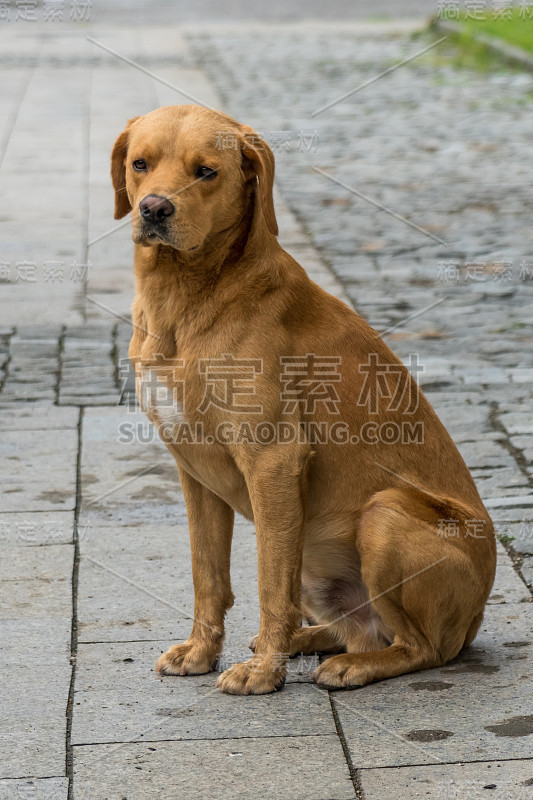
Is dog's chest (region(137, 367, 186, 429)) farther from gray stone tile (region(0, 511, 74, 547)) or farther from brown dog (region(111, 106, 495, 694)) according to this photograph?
gray stone tile (region(0, 511, 74, 547))

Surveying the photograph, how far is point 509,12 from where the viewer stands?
21.5 metres

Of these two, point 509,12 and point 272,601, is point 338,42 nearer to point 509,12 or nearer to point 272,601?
point 509,12

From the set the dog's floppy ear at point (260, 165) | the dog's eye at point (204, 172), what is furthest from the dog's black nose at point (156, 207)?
the dog's floppy ear at point (260, 165)

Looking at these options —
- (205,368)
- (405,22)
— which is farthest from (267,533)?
(405,22)

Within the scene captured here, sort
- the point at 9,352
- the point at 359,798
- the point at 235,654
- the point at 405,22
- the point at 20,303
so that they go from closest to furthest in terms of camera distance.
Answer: the point at 359,798, the point at 235,654, the point at 9,352, the point at 20,303, the point at 405,22

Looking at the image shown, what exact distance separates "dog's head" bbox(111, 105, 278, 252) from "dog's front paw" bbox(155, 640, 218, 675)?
135 centimetres

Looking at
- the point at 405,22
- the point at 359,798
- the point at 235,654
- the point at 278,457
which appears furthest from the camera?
the point at 405,22

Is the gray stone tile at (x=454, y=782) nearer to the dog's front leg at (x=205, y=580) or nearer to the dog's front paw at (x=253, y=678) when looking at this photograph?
the dog's front paw at (x=253, y=678)

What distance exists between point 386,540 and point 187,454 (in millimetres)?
682

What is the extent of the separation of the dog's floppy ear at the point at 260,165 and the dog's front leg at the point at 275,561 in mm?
757

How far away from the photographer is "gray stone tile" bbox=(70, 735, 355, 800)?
10.2 ft

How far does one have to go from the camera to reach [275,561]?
3557 millimetres

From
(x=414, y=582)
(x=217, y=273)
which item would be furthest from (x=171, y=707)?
(x=217, y=273)

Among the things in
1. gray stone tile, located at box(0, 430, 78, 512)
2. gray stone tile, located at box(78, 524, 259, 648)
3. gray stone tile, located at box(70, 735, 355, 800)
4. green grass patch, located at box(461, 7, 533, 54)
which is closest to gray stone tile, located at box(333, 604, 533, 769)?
gray stone tile, located at box(70, 735, 355, 800)
